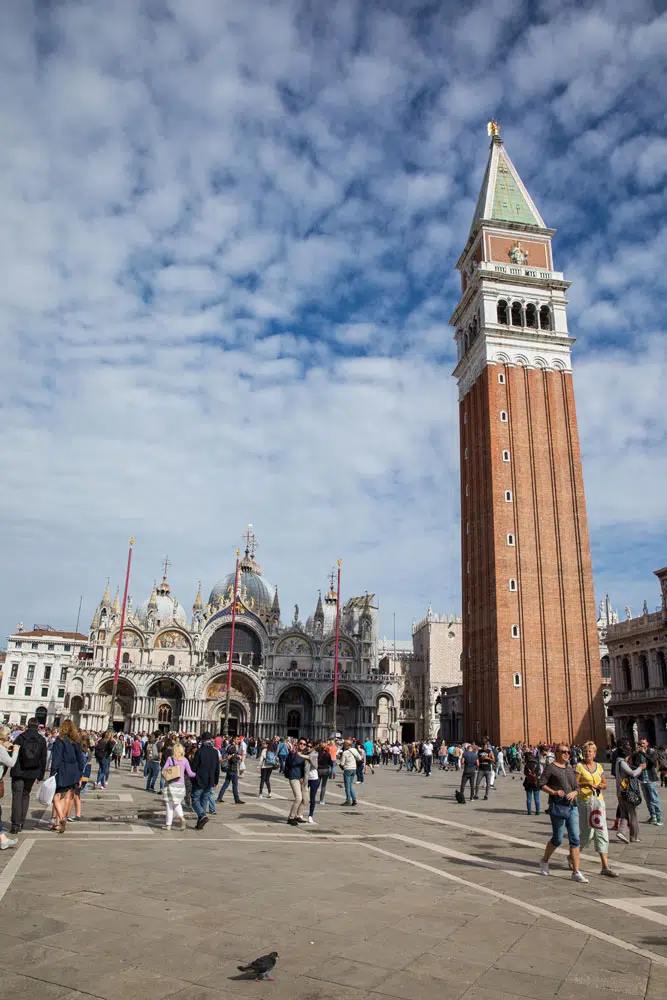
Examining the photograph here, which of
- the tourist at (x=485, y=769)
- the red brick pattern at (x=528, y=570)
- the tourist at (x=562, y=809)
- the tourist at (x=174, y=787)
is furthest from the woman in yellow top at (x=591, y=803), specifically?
the red brick pattern at (x=528, y=570)

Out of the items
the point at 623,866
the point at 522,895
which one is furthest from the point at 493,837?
the point at 522,895

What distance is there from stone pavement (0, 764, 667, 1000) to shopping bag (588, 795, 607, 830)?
24.9 inches

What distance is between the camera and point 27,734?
10898 mm

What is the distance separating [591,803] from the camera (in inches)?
375

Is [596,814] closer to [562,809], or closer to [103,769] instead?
[562,809]

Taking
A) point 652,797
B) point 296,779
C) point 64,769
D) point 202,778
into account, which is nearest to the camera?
point 64,769

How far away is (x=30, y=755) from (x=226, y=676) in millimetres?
48636

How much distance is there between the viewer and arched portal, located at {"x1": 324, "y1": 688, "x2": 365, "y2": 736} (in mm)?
58862

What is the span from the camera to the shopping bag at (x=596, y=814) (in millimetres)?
9477

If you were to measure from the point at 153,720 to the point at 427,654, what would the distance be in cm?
2747

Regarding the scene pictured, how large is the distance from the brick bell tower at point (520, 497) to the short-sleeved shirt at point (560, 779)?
34.5m

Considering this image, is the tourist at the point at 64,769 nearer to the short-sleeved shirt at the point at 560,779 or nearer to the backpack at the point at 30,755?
the backpack at the point at 30,755

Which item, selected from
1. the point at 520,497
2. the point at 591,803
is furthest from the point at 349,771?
the point at 520,497

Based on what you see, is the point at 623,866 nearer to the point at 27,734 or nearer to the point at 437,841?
the point at 437,841
